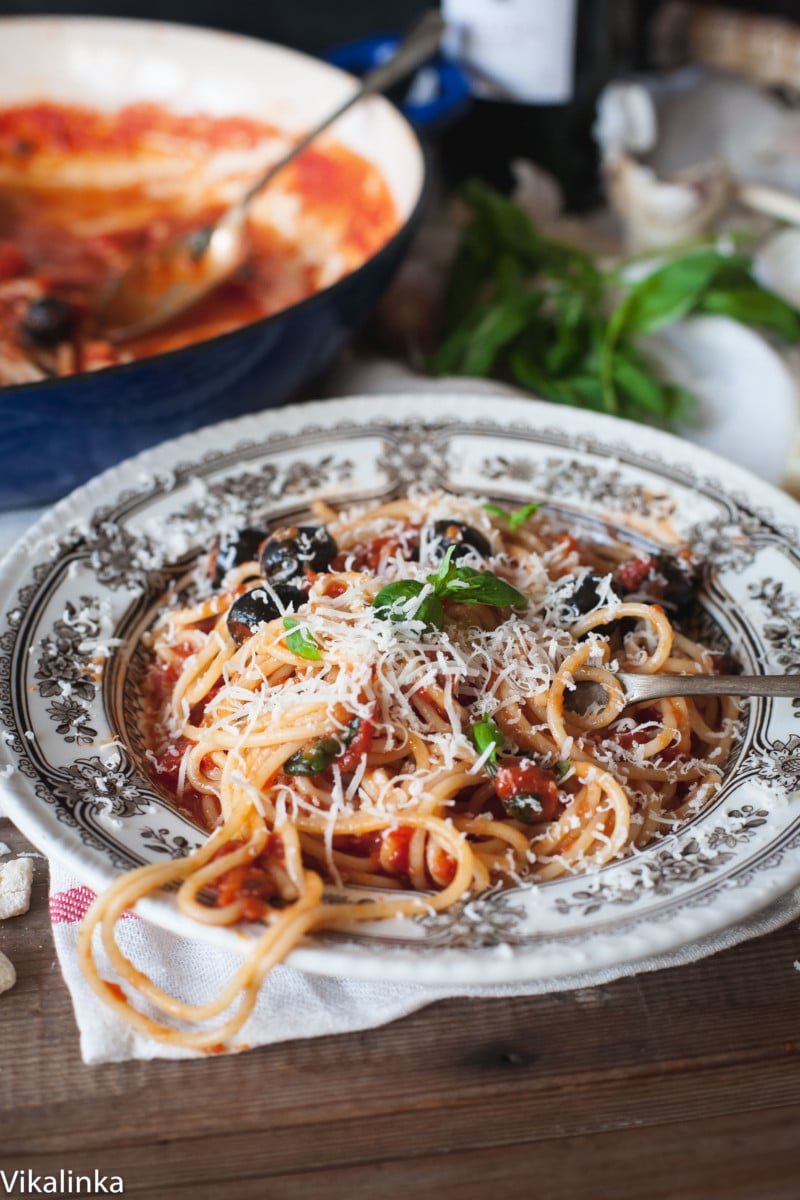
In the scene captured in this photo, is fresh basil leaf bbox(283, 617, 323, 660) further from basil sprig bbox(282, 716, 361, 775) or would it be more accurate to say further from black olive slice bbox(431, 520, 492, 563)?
black olive slice bbox(431, 520, 492, 563)

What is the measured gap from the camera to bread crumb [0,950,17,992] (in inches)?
88.7

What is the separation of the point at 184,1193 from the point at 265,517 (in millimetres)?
1710

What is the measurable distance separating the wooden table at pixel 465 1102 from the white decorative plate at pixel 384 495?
222 mm

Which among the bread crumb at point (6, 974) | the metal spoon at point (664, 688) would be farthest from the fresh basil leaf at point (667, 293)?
the bread crumb at point (6, 974)

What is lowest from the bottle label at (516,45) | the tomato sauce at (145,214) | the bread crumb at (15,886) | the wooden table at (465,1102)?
the bread crumb at (15,886)

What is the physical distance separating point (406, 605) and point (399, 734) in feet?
0.92

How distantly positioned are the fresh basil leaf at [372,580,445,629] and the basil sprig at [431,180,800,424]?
67.0 inches

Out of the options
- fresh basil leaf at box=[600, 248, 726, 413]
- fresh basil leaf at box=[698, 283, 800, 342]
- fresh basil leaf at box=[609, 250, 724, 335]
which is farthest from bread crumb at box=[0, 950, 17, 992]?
fresh basil leaf at box=[698, 283, 800, 342]

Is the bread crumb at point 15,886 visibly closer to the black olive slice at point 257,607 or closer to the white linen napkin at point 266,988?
the white linen napkin at point 266,988

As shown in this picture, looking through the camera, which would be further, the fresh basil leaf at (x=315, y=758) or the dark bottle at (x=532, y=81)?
the dark bottle at (x=532, y=81)

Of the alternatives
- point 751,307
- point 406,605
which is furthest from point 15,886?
point 751,307

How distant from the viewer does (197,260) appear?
4.55 meters

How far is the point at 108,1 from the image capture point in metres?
6.24

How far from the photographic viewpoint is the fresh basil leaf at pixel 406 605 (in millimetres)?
2418
